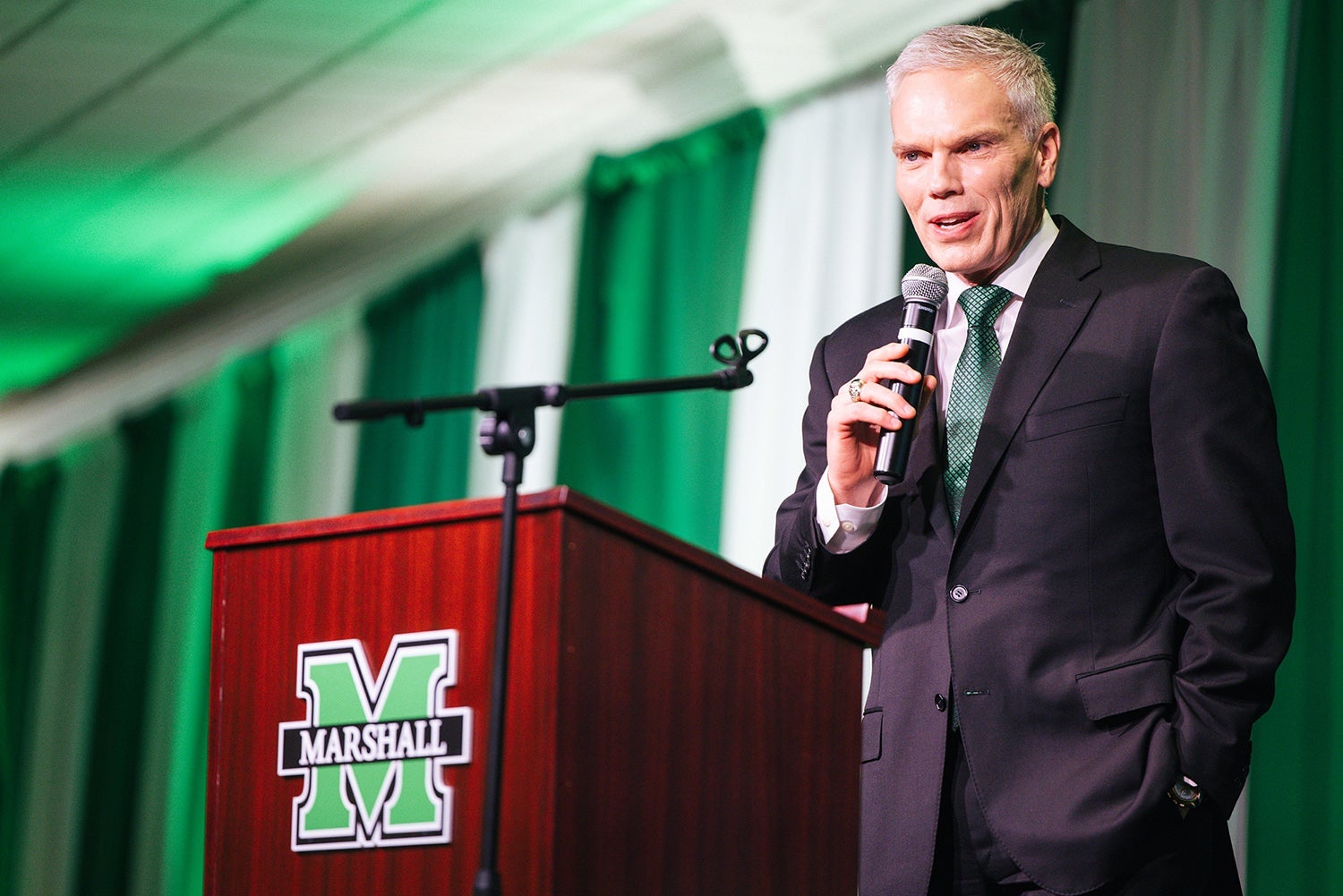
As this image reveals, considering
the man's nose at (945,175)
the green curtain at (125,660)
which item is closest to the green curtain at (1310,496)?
the man's nose at (945,175)

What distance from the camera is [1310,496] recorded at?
3.55 meters

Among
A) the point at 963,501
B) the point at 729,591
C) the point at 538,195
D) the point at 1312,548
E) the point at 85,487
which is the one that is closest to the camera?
the point at 729,591

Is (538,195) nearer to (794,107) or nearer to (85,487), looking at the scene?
(794,107)

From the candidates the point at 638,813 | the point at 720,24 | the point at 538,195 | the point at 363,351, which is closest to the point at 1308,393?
the point at 720,24

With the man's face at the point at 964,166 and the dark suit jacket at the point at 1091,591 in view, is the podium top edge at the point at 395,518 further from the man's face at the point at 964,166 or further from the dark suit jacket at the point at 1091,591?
the man's face at the point at 964,166

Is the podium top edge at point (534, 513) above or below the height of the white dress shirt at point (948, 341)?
below

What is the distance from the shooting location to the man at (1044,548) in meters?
1.76

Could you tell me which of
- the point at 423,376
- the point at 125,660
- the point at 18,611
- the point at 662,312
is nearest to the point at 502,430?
the point at 662,312

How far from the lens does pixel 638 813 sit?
1.52 m

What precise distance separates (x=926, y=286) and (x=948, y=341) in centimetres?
18

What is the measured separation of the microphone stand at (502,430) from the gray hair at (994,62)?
0.49 m

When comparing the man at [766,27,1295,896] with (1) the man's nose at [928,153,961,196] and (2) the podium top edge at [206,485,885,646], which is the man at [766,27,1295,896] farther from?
(2) the podium top edge at [206,485,885,646]

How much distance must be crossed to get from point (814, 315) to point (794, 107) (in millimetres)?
753

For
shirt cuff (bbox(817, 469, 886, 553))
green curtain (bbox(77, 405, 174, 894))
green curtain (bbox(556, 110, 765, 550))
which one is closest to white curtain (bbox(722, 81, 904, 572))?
green curtain (bbox(556, 110, 765, 550))
